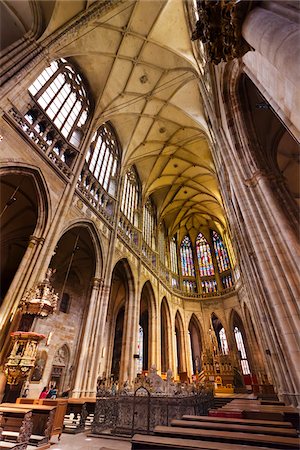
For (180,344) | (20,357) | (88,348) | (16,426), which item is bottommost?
(16,426)

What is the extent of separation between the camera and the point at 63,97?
35.0ft

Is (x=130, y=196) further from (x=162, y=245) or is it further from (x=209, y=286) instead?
(x=209, y=286)

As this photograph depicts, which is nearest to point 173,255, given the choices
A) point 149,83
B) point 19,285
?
point 149,83

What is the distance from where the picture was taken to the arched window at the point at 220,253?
73.7 feet

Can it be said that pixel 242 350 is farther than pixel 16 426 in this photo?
Yes

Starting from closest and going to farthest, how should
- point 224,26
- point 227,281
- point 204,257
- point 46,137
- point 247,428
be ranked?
point 247,428
point 224,26
point 46,137
point 227,281
point 204,257

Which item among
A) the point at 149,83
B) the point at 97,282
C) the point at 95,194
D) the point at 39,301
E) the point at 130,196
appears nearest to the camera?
the point at 39,301

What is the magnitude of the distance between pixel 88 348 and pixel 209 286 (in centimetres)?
1600

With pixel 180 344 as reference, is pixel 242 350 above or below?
below

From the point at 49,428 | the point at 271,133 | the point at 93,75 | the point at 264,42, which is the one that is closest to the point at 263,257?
the point at 264,42

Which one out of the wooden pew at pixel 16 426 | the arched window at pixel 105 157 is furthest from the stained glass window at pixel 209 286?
the wooden pew at pixel 16 426

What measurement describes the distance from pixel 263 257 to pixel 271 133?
4.64 metres

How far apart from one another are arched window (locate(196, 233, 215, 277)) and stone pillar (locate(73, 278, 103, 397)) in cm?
1566

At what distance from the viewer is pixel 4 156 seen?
21.0 ft
